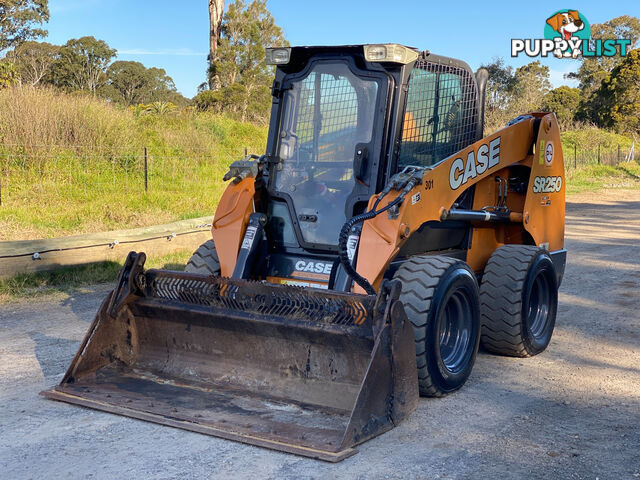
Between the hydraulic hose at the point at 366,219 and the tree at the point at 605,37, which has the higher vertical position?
the tree at the point at 605,37

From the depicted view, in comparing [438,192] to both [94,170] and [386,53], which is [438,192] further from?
[94,170]

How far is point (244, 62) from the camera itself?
1182 inches

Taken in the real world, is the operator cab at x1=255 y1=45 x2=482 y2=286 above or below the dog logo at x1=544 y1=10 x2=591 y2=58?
below

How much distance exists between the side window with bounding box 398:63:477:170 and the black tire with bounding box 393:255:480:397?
96 centimetres

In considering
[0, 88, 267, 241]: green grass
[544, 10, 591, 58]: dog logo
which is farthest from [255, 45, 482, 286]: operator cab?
[544, 10, 591, 58]: dog logo

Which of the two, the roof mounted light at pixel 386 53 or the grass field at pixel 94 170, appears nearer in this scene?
the roof mounted light at pixel 386 53

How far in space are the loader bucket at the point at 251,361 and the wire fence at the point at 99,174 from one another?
28.5 feet

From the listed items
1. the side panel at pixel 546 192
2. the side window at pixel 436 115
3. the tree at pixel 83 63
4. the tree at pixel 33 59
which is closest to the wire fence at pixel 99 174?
the side panel at pixel 546 192

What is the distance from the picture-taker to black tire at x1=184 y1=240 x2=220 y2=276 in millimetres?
5898

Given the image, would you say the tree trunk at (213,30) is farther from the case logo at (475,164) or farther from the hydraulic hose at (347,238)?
the hydraulic hose at (347,238)

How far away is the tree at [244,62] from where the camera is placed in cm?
2880

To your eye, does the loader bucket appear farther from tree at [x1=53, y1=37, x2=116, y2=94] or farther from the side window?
tree at [x1=53, y1=37, x2=116, y2=94]

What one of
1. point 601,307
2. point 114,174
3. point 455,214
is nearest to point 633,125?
point 114,174

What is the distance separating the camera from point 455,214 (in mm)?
5785
